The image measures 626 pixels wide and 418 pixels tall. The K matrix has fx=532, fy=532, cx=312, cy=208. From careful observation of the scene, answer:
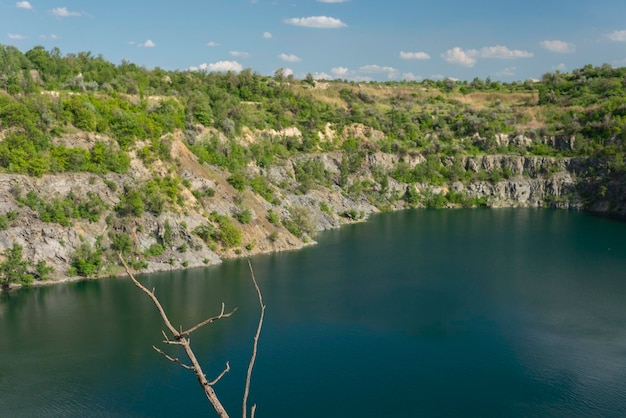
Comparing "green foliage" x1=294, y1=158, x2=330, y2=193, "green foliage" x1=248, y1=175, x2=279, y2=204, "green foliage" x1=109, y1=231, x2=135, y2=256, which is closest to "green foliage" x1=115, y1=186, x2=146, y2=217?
"green foliage" x1=109, y1=231, x2=135, y2=256

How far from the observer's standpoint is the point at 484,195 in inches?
3743

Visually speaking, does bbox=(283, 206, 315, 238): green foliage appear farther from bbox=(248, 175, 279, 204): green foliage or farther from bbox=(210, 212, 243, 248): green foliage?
bbox=(210, 212, 243, 248): green foliage

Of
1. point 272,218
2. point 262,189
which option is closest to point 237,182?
point 262,189

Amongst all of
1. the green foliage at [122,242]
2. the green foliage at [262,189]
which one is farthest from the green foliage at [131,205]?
the green foliage at [262,189]

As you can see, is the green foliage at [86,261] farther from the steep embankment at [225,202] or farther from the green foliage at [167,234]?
the green foliage at [167,234]

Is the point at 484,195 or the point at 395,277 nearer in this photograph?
the point at 395,277

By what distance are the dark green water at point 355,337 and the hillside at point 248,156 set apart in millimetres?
5093

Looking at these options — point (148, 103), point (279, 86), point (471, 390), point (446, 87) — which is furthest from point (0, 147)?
point (446, 87)

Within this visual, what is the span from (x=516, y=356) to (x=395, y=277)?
19.2m

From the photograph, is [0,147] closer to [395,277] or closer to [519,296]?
[395,277]

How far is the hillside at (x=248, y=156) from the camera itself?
2120 inches

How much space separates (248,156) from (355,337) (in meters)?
43.8

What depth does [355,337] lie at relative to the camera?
39.7 meters

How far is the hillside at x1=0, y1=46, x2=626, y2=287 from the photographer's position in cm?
5384
